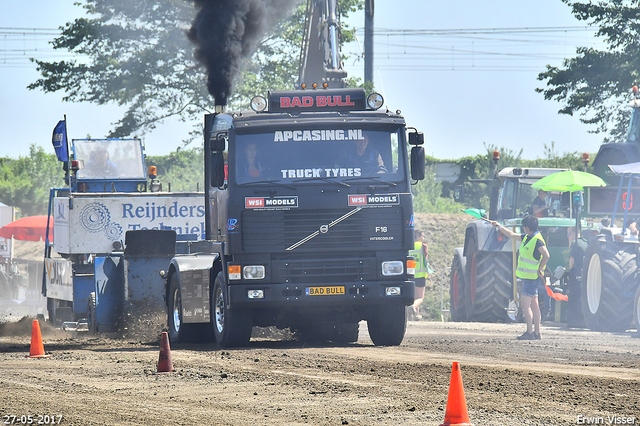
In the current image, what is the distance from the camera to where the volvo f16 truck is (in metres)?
11.5

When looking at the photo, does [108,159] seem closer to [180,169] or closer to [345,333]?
[345,333]

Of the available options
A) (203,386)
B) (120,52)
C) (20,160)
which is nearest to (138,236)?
(203,386)

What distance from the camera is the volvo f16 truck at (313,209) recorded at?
11.5 metres

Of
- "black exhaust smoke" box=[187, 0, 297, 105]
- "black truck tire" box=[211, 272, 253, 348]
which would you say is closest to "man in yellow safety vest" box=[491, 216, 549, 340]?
"black truck tire" box=[211, 272, 253, 348]

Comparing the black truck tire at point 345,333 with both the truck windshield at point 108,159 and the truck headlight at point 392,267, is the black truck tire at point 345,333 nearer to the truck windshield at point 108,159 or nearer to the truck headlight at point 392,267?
the truck headlight at point 392,267

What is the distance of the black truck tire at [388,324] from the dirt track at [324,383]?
28 centimetres

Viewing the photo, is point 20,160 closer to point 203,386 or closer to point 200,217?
point 200,217

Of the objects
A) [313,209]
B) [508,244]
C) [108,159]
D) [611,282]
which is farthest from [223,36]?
[611,282]

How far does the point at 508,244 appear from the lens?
1839 centimetres

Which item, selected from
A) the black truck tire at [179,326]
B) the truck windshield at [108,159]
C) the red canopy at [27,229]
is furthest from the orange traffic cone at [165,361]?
the red canopy at [27,229]

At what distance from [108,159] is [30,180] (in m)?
28.1

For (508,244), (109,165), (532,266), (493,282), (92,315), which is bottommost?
(92,315)

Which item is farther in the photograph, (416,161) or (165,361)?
(416,161)

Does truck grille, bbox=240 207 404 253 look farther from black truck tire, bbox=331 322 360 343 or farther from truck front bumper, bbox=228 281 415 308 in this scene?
black truck tire, bbox=331 322 360 343
